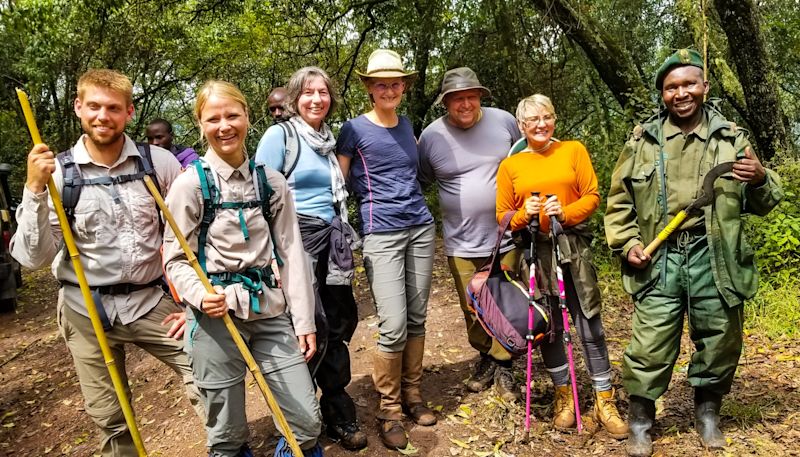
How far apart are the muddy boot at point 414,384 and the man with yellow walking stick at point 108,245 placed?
1.43 metres

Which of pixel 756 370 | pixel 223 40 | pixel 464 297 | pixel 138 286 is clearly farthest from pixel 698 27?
pixel 223 40

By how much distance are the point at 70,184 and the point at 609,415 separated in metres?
3.32

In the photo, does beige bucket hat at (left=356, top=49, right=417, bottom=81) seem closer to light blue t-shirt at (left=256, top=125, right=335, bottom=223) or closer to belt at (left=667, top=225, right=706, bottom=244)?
light blue t-shirt at (left=256, top=125, right=335, bottom=223)

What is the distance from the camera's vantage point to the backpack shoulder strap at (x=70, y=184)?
8.68 feet

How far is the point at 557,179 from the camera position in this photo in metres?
3.38

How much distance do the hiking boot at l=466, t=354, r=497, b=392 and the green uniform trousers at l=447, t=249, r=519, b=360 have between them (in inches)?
4.1

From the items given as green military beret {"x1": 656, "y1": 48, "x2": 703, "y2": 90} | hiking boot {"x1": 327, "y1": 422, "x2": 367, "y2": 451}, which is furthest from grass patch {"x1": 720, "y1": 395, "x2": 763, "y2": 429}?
hiking boot {"x1": 327, "y1": 422, "x2": 367, "y2": 451}

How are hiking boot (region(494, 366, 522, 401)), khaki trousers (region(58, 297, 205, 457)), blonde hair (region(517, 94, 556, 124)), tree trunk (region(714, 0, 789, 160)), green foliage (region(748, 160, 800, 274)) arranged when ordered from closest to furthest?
khaki trousers (region(58, 297, 205, 457))
blonde hair (region(517, 94, 556, 124))
hiking boot (region(494, 366, 522, 401))
green foliage (region(748, 160, 800, 274))
tree trunk (region(714, 0, 789, 160))

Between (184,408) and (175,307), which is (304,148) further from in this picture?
(184,408)

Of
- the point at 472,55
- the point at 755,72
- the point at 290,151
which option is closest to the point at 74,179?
→ the point at 290,151

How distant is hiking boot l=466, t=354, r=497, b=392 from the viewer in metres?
4.21

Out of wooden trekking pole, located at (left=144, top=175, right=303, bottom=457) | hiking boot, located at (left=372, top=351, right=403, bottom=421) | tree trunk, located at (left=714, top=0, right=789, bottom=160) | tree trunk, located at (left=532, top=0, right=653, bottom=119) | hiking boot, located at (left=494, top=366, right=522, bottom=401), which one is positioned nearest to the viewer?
wooden trekking pole, located at (left=144, top=175, right=303, bottom=457)

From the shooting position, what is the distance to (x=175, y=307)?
9.95 ft

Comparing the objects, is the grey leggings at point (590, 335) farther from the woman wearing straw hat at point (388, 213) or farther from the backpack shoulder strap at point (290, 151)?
the backpack shoulder strap at point (290, 151)
